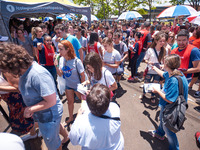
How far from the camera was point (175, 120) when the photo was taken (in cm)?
181

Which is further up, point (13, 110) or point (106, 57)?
point (106, 57)

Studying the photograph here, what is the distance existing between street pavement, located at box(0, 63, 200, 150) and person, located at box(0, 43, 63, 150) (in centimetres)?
122

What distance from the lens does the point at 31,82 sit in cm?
144

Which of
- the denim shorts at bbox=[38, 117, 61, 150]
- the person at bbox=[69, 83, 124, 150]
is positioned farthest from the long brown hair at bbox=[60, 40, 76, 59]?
the person at bbox=[69, 83, 124, 150]

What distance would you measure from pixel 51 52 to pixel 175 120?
3571 millimetres

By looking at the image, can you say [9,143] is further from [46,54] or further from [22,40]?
[22,40]

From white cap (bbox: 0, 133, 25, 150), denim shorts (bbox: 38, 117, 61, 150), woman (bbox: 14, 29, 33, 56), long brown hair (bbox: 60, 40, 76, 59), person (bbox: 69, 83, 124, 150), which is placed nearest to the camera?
white cap (bbox: 0, 133, 25, 150)

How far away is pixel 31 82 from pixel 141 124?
2710mm

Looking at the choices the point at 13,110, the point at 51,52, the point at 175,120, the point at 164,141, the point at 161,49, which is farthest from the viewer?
the point at 51,52

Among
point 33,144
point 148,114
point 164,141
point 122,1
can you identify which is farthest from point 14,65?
point 122,1

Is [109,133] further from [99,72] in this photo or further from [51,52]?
[51,52]

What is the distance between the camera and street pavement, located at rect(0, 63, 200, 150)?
2.53 meters

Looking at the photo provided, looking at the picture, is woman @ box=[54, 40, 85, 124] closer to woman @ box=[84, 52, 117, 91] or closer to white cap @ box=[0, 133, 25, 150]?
woman @ box=[84, 52, 117, 91]

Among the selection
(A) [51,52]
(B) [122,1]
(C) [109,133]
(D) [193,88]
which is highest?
(B) [122,1]
